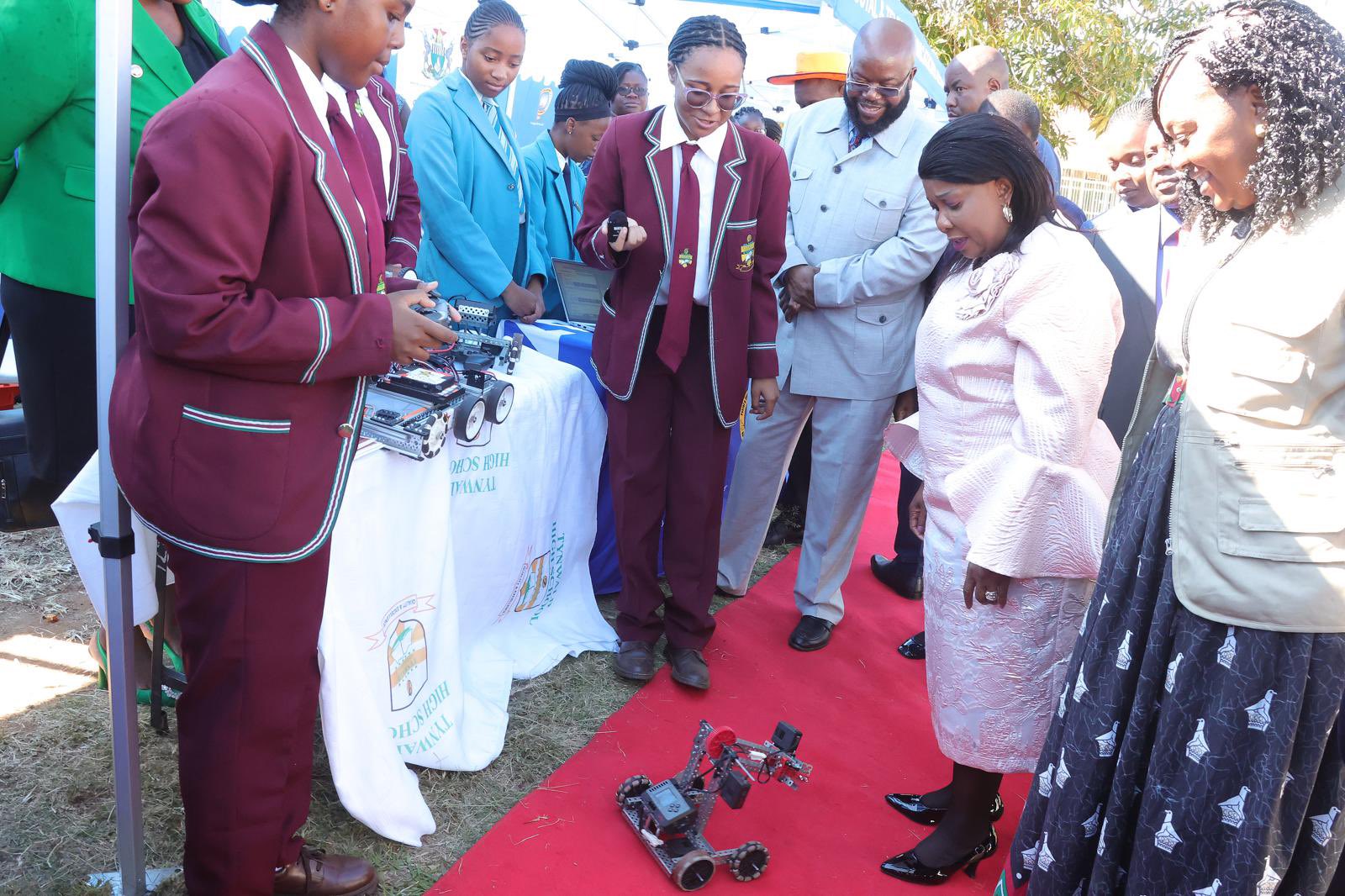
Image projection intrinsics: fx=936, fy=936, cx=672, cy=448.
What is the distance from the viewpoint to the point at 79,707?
258 cm

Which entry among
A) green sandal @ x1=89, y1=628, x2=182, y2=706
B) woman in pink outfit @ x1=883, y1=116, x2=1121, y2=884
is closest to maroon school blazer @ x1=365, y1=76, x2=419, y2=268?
green sandal @ x1=89, y1=628, x2=182, y2=706

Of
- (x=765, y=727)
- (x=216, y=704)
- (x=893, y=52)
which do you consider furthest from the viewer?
(x=893, y=52)

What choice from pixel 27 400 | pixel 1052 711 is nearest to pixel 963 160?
pixel 1052 711

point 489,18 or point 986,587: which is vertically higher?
point 489,18

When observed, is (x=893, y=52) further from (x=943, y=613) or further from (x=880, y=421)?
(x=943, y=613)

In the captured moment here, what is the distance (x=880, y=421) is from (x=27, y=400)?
8.28 ft

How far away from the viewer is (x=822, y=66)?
5.72 metres

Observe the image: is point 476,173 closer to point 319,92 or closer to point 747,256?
point 747,256

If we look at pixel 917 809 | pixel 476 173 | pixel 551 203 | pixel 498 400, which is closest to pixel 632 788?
pixel 917 809

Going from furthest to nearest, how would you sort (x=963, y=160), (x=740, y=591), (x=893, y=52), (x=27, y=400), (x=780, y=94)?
(x=780, y=94), (x=740, y=591), (x=893, y=52), (x=27, y=400), (x=963, y=160)

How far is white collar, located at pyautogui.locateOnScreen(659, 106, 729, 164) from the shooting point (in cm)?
279

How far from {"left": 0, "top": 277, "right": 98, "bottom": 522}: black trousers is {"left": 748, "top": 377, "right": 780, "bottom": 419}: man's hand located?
1.86m

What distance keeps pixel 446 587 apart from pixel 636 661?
31.9 inches

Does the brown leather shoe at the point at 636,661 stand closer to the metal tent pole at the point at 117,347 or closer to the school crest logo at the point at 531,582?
the school crest logo at the point at 531,582
